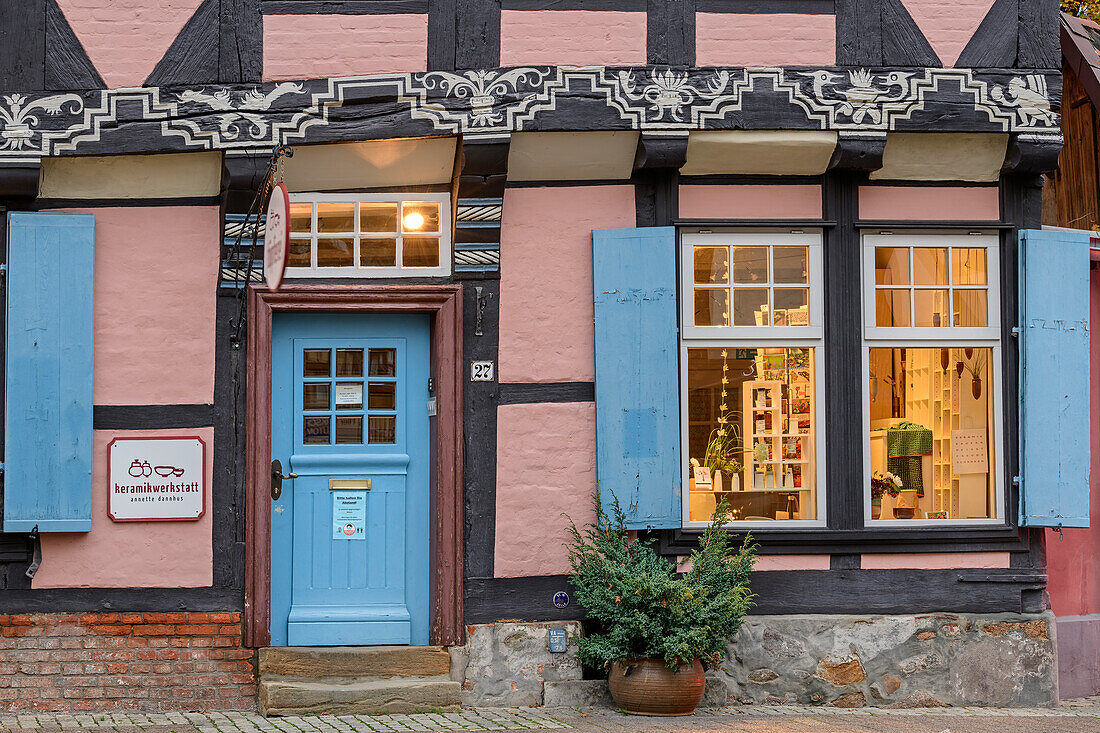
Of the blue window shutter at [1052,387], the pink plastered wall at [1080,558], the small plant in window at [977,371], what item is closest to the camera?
the blue window shutter at [1052,387]

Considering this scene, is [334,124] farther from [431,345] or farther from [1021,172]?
[1021,172]

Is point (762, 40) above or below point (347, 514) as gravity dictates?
above

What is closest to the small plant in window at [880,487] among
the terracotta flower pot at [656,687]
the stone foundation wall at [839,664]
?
the stone foundation wall at [839,664]

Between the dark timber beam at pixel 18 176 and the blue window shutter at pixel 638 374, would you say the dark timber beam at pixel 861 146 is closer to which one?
the blue window shutter at pixel 638 374

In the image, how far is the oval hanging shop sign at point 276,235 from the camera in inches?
252

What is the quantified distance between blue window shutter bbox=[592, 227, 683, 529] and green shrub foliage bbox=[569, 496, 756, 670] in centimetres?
20

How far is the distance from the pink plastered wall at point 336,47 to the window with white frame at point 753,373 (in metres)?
1.98

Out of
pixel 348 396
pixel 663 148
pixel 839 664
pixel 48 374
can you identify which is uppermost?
pixel 663 148

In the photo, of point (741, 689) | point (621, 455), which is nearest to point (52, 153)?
point (621, 455)

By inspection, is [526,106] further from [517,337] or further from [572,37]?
[517,337]

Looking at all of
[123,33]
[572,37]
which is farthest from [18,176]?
[572,37]

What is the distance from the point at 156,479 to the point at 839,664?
4.11 m

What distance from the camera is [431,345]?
25.4 feet

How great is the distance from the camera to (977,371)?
7840 millimetres
